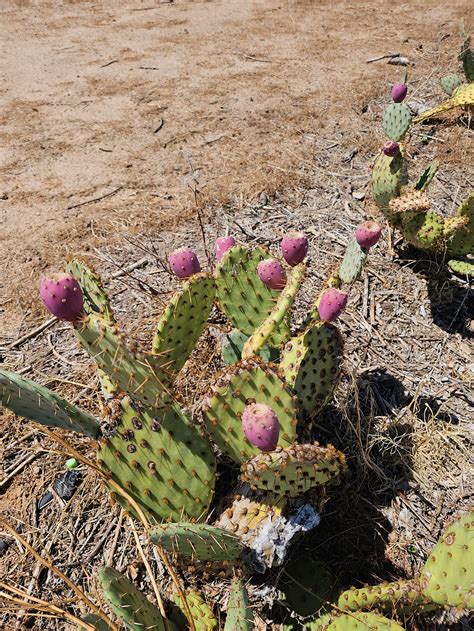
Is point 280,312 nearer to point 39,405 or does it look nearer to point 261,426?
point 261,426

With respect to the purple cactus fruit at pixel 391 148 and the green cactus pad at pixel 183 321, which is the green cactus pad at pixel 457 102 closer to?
the purple cactus fruit at pixel 391 148

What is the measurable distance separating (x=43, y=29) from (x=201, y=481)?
6.81 metres

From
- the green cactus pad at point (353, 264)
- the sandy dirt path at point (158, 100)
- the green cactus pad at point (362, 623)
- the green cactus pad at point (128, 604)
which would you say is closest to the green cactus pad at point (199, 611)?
the green cactus pad at point (128, 604)

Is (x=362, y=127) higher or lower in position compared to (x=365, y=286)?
higher

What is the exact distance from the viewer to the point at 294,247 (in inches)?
69.9

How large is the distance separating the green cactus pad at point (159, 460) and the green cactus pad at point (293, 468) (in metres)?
0.31

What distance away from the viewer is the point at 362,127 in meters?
4.42

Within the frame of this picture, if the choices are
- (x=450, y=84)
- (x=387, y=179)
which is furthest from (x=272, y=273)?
(x=450, y=84)

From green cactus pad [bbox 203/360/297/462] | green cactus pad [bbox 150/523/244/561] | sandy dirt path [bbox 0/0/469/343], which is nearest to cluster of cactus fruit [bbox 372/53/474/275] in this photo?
sandy dirt path [bbox 0/0/469/343]

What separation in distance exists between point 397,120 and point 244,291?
5.73 ft

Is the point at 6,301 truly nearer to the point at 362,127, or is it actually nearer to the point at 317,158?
the point at 317,158

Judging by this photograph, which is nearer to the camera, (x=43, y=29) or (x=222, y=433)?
(x=222, y=433)

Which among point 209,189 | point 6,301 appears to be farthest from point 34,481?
point 209,189

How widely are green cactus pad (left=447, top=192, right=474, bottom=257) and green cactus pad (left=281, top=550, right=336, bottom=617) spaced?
1.90 meters
